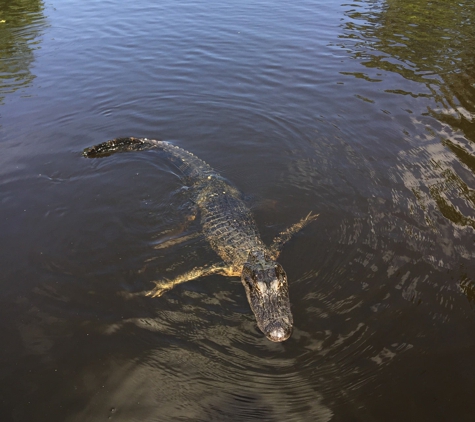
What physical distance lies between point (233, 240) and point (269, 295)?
1.24 meters

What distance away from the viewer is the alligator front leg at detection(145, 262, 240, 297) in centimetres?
486

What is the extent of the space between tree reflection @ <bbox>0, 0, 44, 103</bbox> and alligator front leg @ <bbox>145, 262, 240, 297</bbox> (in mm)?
7671

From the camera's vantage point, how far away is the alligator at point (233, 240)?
4414mm

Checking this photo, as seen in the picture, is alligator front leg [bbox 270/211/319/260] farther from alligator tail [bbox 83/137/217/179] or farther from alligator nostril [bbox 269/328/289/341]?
alligator tail [bbox 83/137/217/179]

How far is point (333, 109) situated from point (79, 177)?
18.9ft

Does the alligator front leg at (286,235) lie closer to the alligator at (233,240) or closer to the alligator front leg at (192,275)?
the alligator at (233,240)

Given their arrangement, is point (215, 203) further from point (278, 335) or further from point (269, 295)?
point (278, 335)

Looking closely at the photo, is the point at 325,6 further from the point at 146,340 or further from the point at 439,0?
the point at 146,340

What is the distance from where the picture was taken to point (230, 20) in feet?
46.6

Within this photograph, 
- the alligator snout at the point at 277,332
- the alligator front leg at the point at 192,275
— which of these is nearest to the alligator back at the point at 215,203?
the alligator front leg at the point at 192,275

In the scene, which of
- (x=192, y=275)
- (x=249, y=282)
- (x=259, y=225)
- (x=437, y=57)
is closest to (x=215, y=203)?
(x=259, y=225)

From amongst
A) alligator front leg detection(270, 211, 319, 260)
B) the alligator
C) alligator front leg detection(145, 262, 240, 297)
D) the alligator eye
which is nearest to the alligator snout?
the alligator

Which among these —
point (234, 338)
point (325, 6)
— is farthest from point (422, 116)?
point (325, 6)

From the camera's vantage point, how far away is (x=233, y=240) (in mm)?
5480
